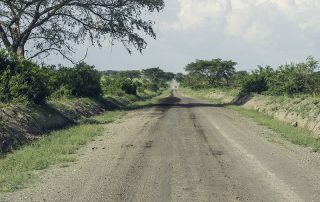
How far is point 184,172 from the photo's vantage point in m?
9.73

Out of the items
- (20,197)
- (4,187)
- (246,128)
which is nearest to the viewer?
(20,197)

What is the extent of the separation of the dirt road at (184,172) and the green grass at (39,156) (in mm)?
366

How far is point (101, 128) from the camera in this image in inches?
721

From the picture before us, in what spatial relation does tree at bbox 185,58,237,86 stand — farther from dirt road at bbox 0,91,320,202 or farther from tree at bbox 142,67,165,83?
dirt road at bbox 0,91,320,202

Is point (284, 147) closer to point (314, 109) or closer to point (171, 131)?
point (171, 131)

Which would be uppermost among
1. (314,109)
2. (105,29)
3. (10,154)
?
(105,29)

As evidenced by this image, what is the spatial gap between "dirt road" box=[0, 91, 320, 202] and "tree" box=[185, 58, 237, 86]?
84817mm

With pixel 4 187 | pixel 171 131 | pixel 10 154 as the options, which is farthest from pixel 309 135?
pixel 4 187

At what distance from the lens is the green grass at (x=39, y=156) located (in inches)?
352

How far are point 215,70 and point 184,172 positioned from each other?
304 ft

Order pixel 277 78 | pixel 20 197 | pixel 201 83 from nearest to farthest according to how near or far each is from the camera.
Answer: pixel 20 197 → pixel 277 78 → pixel 201 83

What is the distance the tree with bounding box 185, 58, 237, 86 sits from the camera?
10022cm

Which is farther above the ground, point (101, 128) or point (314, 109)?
point (314, 109)

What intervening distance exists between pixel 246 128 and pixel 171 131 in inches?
150
